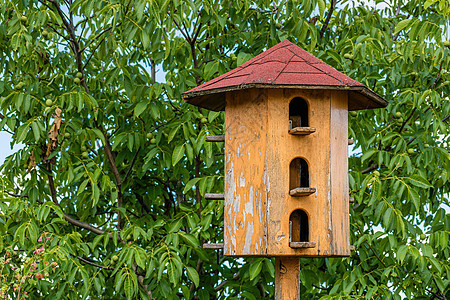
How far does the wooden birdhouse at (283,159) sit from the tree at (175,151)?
0.87 metres

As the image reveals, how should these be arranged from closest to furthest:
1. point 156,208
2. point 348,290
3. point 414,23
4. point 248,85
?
1. point 248,85
2. point 414,23
3. point 348,290
4. point 156,208

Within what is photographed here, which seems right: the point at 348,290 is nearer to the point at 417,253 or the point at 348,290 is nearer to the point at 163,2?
the point at 417,253

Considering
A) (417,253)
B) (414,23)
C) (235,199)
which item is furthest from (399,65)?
(235,199)

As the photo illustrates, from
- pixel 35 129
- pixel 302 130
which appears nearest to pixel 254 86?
pixel 302 130

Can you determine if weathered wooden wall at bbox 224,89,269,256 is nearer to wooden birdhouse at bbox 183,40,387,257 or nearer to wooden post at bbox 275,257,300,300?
wooden birdhouse at bbox 183,40,387,257

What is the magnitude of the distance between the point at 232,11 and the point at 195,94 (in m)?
1.56

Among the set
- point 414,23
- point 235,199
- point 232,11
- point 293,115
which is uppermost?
point 232,11

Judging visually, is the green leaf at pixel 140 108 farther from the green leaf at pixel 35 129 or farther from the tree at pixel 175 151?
the green leaf at pixel 35 129

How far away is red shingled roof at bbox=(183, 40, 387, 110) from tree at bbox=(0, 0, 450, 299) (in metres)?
0.72

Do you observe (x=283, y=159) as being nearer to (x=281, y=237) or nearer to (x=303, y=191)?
(x=303, y=191)

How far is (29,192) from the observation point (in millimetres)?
4617

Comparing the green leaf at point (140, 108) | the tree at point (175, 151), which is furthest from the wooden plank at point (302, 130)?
the green leaf at point (140, 108)

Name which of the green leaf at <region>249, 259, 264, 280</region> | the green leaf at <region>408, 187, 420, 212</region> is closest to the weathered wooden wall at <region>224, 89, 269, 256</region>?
the green leaf at <region>249, 259, 264, 280</region>

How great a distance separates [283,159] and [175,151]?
138 cm
